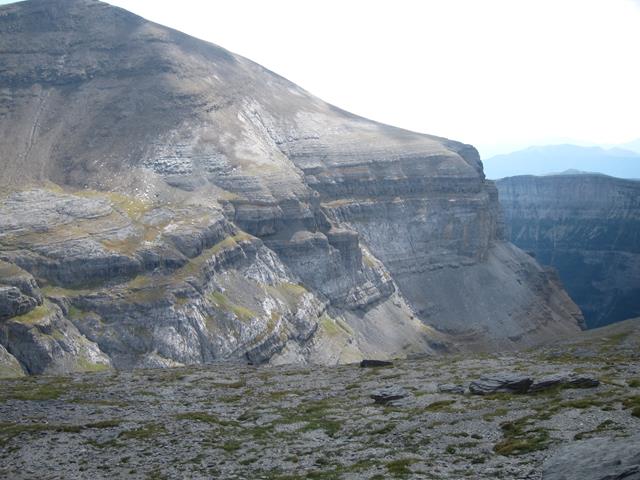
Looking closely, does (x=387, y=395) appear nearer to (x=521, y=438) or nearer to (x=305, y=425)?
(x=305, y=425)

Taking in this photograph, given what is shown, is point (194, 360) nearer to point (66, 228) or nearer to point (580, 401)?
point (66, 228)

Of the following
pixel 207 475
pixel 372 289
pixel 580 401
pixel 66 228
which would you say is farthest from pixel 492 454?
pixel 372 289

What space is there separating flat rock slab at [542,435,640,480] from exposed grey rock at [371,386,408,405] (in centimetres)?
2504

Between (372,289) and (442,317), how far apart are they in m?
21.4

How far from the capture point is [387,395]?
67562 millimetres

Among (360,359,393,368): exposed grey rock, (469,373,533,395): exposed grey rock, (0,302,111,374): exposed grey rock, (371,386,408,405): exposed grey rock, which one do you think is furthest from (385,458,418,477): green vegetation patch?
(0,302,111,374): exposed grey rock

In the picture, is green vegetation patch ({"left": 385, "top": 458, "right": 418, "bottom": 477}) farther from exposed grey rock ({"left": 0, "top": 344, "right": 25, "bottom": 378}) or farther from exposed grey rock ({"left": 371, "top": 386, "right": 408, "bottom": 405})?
exposed grey rock ({"left": 0, "top": 344, "right": 25, "bottom": 378})

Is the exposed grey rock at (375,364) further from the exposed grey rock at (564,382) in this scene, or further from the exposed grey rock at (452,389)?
the exposed grey rock at (564,382)

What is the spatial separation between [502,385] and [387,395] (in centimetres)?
1028

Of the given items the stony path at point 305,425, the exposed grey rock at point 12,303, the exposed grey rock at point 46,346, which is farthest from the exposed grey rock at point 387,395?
the exposed grey rock at point 12,303

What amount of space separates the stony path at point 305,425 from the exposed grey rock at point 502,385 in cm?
168

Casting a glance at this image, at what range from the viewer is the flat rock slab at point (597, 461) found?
114 ft

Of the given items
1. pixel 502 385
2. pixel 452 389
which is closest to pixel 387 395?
pixel 452 389

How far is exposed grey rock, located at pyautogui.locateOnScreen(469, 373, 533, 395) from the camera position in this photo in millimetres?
65812
